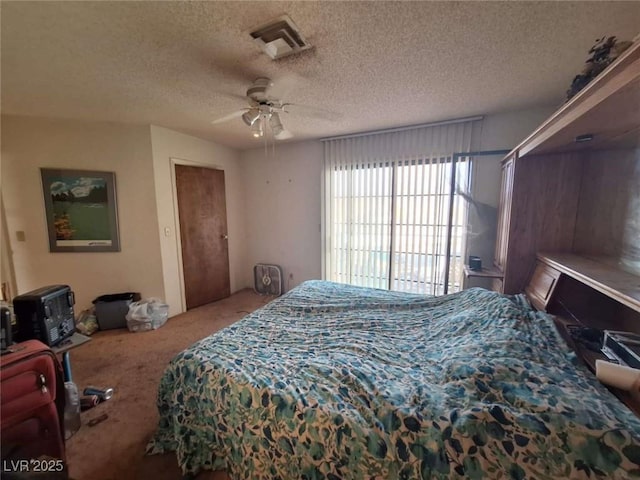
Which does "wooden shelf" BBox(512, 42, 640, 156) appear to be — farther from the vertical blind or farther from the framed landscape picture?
the framed landscape picture

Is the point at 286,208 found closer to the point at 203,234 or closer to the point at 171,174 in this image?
the point at 203,234

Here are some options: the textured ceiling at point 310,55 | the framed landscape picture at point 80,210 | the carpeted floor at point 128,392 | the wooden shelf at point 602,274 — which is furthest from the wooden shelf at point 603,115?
the framed landscape picture at point 80,210

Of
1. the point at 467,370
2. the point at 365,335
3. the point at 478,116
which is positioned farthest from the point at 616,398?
the point at 478,116

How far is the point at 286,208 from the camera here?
416 centimetres

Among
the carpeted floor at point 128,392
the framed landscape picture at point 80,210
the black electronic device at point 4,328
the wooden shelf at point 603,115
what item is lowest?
the carpeted floor at point 128,392

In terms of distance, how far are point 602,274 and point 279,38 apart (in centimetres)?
219

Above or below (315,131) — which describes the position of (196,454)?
below

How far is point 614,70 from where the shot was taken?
35.9 inches

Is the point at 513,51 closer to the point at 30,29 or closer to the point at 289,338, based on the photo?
the point at 289,338

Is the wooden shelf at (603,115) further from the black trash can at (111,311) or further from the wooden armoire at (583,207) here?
the black trash can at (111,311)

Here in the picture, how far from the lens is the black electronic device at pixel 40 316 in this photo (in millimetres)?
1437

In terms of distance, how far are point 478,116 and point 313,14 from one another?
2.33 metres

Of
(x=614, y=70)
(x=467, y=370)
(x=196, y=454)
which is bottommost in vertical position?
(x=196, y=454)

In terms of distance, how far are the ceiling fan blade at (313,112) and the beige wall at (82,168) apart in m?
1.87
